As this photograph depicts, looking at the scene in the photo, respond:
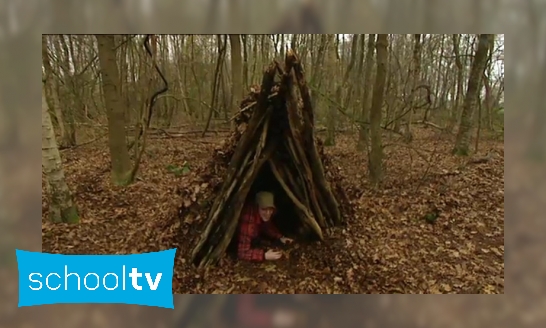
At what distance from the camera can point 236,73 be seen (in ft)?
6.85

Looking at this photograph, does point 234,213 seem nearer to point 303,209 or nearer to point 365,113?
point 303,209

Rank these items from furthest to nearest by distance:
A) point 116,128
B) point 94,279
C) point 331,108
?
1. point 331,108
2. point 116,128
3. point 94,279

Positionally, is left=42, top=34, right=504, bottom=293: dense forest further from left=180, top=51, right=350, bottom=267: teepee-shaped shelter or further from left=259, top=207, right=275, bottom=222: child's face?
left=259, top=207, right=275, bottom=222: child's face

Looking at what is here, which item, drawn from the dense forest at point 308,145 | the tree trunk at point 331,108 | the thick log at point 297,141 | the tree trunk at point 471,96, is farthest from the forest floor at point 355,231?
the tree trunk at point 331,108

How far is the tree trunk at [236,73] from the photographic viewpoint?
1.87 meters

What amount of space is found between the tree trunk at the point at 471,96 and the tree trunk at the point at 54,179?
2.52 metres

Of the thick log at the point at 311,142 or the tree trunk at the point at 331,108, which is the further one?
the tree trunk at the point at 331,108

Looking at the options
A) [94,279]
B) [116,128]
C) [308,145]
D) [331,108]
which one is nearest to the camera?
[94,279]

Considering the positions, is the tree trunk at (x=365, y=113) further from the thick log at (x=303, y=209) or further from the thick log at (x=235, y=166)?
the thick log at (x=235, y=166)

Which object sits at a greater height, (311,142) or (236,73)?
(236,73)

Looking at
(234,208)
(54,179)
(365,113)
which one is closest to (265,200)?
(234,208)

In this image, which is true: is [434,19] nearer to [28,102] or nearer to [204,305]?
[204,305]

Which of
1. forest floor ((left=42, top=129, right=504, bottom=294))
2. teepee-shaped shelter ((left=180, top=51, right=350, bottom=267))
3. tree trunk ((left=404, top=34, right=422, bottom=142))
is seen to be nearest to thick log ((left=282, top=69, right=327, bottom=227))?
teepee-shaped shelter ((left=180, top=51, right=350, bottom=267))

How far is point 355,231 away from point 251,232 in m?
0.73
